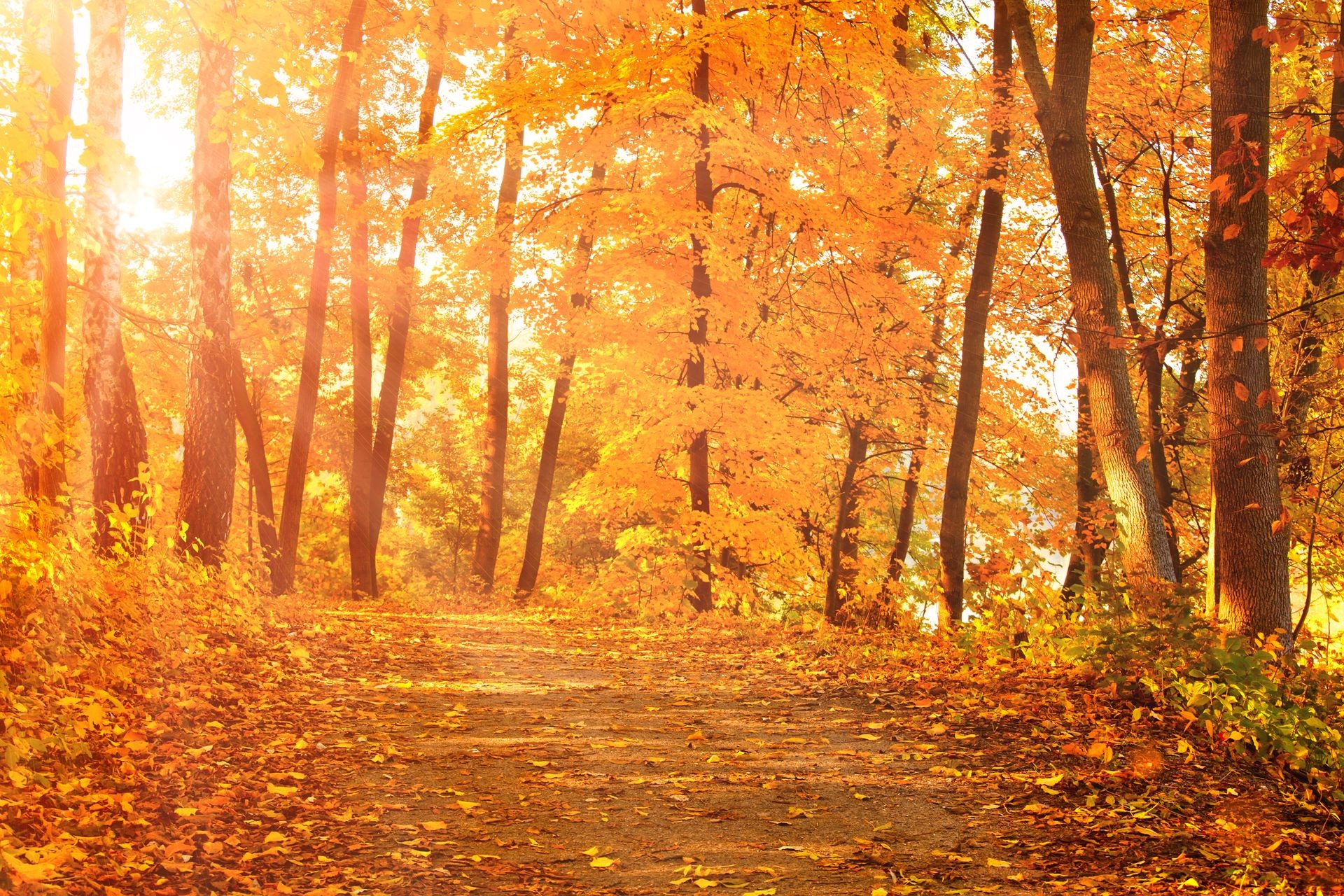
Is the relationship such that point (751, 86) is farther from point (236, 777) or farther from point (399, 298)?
point (236, 777)

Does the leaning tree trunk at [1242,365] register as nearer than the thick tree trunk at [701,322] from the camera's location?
Yes

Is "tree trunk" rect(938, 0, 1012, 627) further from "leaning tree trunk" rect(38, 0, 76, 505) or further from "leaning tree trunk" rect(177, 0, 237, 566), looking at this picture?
"leaning tree trunk" rect(38, 0, 76, 505)

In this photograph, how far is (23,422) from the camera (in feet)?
18.1

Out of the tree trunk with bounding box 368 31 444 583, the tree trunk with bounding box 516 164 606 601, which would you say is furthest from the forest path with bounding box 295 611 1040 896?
the tree trunk with bounding box 516 164 606 601

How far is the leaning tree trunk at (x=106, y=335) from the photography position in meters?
9.06

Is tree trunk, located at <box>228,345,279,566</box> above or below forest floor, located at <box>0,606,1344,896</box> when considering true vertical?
above

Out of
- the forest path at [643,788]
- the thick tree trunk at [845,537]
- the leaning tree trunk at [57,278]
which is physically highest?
the leaning tree trunk at [57,278]

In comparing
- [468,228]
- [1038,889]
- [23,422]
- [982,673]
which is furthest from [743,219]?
[1038,889]

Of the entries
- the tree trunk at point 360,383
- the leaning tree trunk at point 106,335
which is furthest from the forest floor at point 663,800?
the tree trunk at point 360,383

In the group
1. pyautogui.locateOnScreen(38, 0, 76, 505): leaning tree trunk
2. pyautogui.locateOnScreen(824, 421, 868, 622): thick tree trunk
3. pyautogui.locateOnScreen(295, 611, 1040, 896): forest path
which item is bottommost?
pyautogui.locateOnScreen(295, 611, 1040, 896): forest path

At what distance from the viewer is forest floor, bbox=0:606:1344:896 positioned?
168 inches

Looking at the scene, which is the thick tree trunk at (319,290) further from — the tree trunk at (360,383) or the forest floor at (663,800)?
the forest floor at (663,800)

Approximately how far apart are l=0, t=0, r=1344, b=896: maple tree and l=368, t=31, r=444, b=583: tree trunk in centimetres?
11

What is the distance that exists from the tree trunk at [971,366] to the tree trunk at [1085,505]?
4.32ft
